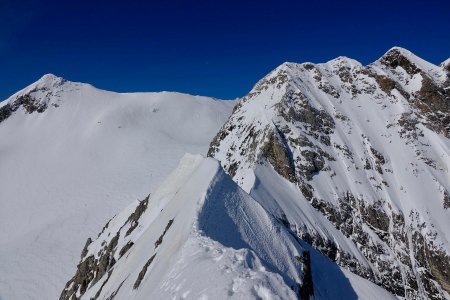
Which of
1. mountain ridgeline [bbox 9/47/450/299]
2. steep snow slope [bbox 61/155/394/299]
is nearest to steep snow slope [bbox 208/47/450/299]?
mountain ridgeline [bbox 9/47/450/299]

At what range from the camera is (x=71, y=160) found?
60.9 m

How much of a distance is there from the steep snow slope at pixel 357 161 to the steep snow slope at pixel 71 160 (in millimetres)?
16505

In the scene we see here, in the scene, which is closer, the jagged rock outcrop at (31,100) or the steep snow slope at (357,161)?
the steep snow slope at (357,161)

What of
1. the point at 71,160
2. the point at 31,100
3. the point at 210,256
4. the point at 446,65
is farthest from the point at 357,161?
the point at 31,100

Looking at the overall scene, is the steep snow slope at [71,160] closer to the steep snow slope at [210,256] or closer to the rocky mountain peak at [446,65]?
the steep snow slope at [210,256]

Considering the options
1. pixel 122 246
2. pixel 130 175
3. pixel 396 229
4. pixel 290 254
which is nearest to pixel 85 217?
pixel 130 175

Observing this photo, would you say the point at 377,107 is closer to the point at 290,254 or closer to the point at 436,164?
the point at 436,164

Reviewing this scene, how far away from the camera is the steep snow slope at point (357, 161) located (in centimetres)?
2886

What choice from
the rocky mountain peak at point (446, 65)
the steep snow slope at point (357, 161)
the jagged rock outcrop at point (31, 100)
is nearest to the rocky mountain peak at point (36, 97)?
the jagged rock outcrop at point (31, 100)

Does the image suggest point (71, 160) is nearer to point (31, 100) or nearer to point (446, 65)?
point (31, 100)

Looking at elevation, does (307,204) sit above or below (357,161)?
below

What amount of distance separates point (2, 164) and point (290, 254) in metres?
58.8

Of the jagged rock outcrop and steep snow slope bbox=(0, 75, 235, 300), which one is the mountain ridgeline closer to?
steep snow slope bbox=(0, 75, 235, 300)

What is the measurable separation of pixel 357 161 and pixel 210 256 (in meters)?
28.8
